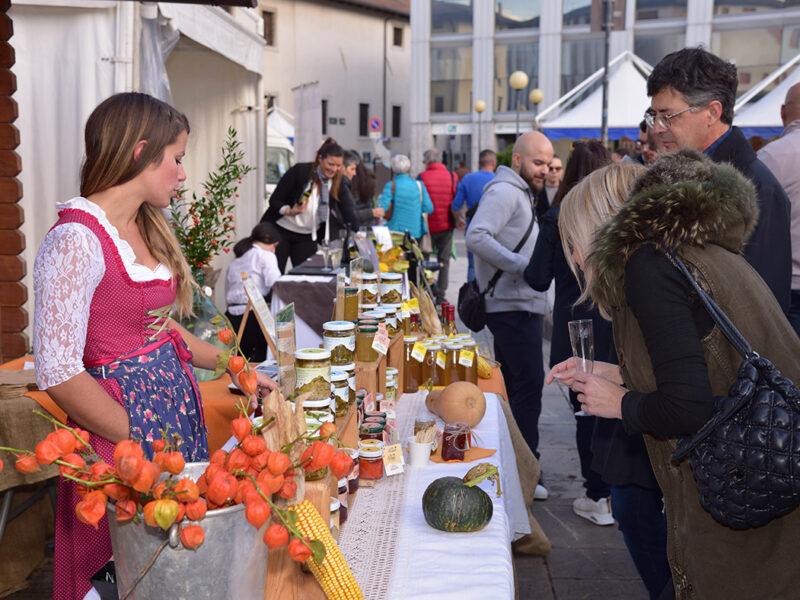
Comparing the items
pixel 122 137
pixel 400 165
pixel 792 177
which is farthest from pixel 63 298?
pixel 400 165

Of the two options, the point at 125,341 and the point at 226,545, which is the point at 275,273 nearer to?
the point at 125,341

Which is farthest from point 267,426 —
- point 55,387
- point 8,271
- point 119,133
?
point 8,271

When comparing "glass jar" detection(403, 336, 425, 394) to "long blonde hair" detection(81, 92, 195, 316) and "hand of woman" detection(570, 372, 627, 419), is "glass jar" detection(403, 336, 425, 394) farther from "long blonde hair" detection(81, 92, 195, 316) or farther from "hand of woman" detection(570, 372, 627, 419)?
"long blonde hair" detection(81, 92, 195, 316)

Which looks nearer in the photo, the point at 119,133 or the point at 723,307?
the point at 723,307

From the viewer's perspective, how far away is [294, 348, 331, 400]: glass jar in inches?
74.5

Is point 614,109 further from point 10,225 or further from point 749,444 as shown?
point 749,444

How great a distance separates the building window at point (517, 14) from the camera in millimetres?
29406

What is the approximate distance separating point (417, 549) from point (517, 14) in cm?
3072

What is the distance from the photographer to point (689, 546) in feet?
5.83

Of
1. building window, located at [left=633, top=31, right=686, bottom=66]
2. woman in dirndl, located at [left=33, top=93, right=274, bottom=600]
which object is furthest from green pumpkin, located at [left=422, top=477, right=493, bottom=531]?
building window, located at [left=633, top=31, right=686, bottom=66]

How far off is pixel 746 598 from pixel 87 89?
4279 mm

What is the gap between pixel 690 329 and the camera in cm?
159

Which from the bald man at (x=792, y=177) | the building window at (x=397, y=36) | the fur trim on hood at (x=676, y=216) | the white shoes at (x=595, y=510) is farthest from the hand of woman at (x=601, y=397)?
the building window at (x=397, y=36)

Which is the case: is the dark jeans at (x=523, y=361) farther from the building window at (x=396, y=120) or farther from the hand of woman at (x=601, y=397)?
the building window at (x=396, y=120)
